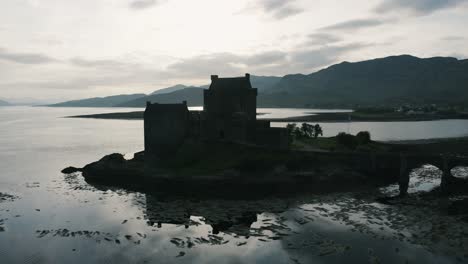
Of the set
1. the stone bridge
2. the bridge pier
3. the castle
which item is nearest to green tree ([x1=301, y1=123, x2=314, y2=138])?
the castle

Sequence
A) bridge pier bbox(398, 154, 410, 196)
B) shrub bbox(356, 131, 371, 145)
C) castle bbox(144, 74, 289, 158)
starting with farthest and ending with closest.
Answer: shrub bbox(356, 131, 371, 145), castle bbox(144, 74, 289, 158), bridge pier bbox(398, 154, 410, 196)

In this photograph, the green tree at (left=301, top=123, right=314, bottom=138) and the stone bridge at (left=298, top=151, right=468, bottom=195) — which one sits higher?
the green tree at (left=301, top=123, right=314, bottom=138)

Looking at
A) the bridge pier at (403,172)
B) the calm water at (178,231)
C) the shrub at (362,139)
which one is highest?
the shrub at (362,139)

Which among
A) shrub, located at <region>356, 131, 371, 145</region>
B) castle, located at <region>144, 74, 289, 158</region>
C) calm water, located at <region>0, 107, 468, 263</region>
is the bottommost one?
calm water, located at <region>0, 107, 468, 263</region>

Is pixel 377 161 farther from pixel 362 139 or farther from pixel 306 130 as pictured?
pixel 306 130

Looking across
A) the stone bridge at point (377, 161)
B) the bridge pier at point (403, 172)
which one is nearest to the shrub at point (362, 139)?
the stone bridge at point (377, 161)

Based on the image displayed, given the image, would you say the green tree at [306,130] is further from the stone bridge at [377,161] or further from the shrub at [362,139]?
the stone bridge at [377,161]

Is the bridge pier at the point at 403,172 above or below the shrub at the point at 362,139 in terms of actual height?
below

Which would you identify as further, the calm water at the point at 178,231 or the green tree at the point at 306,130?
the green tree at the point at 306,130

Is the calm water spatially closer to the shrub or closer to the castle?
the castle

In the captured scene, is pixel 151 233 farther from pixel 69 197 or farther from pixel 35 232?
pixel 69 197

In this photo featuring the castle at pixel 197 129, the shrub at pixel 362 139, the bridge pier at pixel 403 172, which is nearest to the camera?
the bridge pier at pixel 403 172

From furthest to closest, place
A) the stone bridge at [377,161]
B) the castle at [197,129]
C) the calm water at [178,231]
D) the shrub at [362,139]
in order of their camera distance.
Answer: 1. the shrub at [362,139]
2. the castle at [197,129]
3. the stone bridge at [377,161]
4. the calm water at [178,231]

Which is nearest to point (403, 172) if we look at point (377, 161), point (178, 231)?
point (377, 161)
